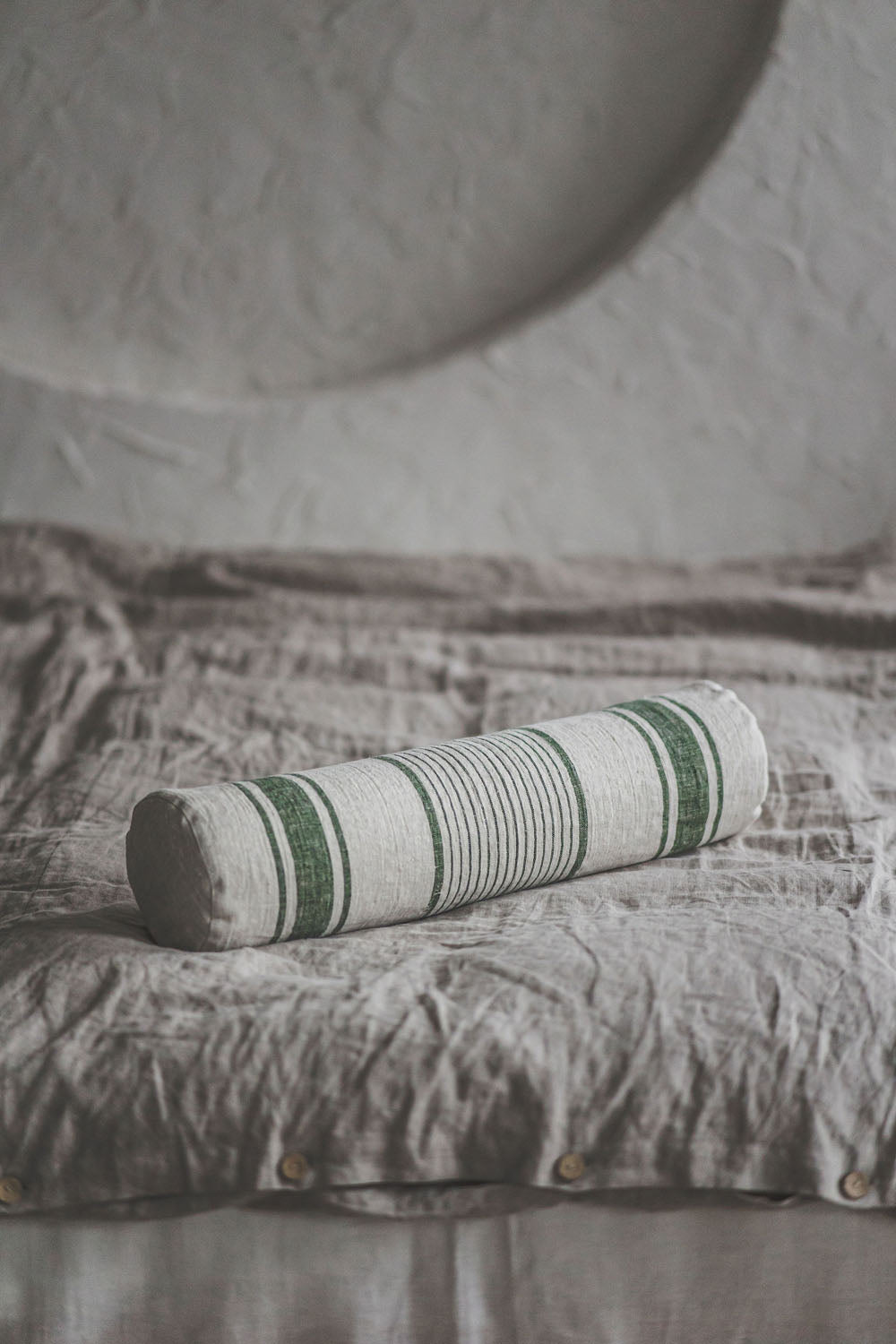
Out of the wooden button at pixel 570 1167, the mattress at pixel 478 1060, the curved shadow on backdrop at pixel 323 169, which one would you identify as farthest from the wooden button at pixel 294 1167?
the curved shadow on backdrop at pixel 323 169

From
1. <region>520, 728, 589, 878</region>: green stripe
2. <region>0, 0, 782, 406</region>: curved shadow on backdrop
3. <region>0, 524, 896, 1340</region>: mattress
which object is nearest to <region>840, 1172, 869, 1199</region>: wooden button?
<region>0, 524, 896, 1340</region>: mattress

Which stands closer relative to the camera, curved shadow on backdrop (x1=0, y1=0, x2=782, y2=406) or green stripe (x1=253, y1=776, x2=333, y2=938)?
green stripe (x1=253, y1=776, x2=333, y2=938)

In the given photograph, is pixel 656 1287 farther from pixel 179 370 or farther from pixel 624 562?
pixel 179 370

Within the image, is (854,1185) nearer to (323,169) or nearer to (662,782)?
(662,782)

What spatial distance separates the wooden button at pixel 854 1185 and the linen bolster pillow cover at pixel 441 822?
0.93ft

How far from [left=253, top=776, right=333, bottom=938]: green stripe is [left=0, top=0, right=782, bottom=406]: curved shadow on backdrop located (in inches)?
42.0

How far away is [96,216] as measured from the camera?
5.71 ft

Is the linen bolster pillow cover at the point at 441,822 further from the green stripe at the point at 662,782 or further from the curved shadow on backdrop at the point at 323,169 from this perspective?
the curved shadow on backdrop at the point at 323,169

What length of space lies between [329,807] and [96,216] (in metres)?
1.18

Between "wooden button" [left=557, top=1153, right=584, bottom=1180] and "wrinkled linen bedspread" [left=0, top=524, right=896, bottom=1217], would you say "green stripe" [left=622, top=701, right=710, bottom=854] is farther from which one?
"wooden button" [left=557, top=1153, right=584, bottom=1180]

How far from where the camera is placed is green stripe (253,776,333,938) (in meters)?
0.84

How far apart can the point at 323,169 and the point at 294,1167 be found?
138cm

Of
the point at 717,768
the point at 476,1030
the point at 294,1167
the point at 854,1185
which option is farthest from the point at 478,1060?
the point at 717,768

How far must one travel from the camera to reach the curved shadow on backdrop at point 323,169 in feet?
5.57
